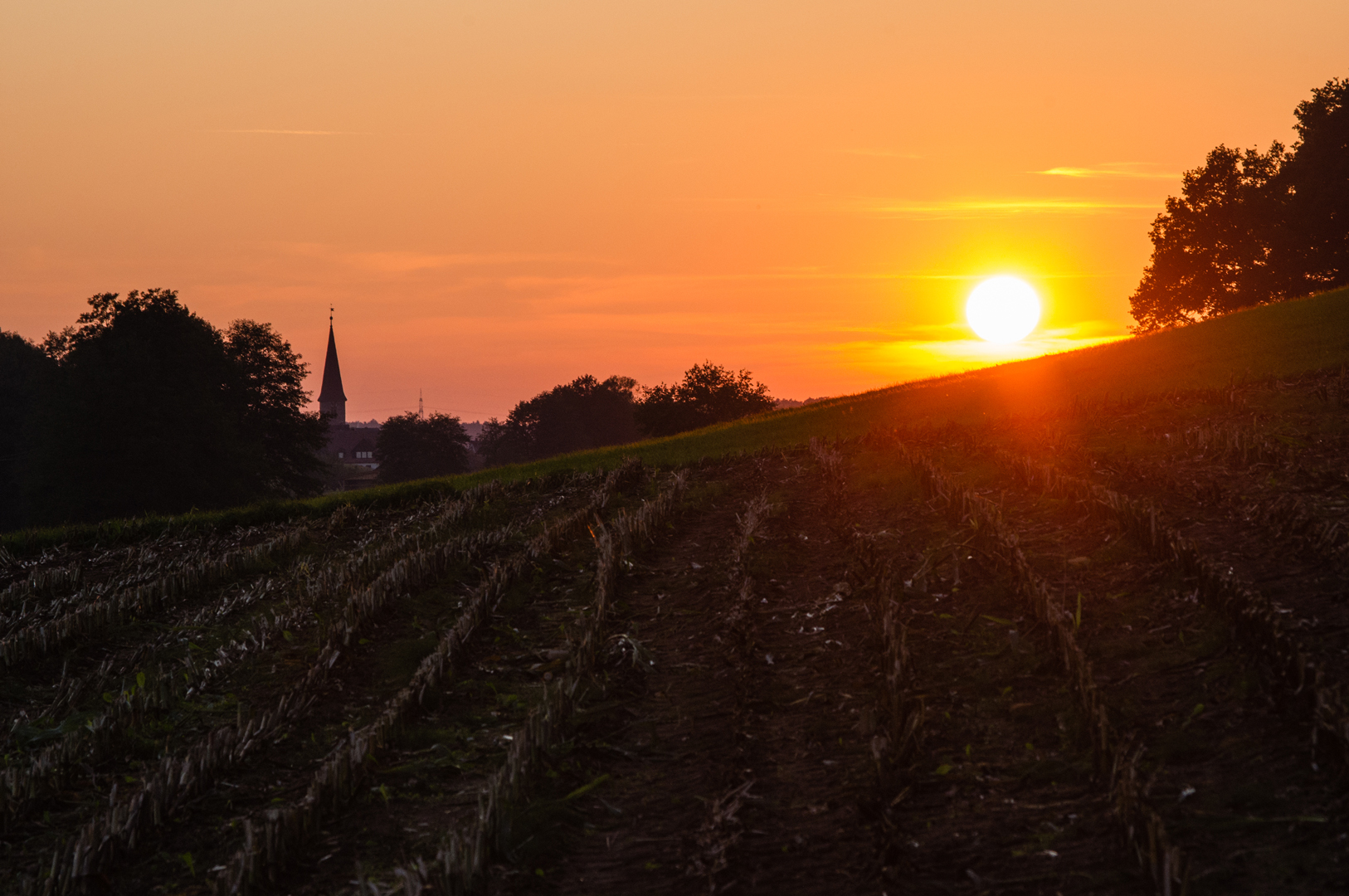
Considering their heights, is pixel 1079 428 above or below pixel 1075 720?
above

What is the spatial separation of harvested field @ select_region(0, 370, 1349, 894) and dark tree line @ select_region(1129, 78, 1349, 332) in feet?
138

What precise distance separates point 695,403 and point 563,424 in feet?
169

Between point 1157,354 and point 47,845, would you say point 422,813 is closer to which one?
point 47,845

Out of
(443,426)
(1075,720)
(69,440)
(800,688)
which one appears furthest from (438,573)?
(443,426)

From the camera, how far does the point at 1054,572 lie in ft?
39.4

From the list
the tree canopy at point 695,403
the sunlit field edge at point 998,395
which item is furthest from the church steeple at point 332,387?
the sunlit field edge at point 998,395

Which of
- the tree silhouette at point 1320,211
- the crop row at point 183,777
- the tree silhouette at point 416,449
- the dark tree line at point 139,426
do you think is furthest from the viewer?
the tree silhouette at point 416,449

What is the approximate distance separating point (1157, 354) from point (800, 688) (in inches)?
998

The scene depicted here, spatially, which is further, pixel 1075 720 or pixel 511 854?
pixel 1075 720

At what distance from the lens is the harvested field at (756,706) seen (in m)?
6.81

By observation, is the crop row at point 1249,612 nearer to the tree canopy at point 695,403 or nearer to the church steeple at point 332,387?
the tree canopy at point 695,403

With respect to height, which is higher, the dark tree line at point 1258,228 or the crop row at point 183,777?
the dark tree line at point 1258,228

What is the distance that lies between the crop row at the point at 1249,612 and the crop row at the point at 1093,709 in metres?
1.26

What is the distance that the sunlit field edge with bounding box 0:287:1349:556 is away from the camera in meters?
25.0
